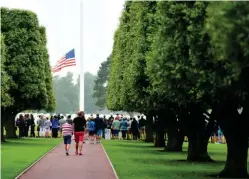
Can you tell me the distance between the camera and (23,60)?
47.7m

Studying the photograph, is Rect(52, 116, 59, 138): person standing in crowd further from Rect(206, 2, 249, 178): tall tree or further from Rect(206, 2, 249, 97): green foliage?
Rect(206, 2, 249, 97): green foliage

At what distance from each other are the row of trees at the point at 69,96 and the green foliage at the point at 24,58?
11240cm

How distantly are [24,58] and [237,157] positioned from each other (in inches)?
1077

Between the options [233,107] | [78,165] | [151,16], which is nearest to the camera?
[233,107]

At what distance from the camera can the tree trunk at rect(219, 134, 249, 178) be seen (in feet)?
74.6

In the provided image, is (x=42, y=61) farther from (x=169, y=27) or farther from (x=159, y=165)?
(x=169, y=27)

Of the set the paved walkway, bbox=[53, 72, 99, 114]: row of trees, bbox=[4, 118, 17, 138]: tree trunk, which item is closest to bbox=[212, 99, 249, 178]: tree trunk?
the paved walkway

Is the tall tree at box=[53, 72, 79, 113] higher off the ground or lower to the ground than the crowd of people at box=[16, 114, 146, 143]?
higher

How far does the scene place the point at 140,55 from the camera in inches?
1292

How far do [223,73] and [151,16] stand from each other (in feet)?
38.5

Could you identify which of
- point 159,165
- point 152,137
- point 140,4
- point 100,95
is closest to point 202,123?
point 159,165

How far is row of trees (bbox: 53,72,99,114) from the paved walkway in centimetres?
13162

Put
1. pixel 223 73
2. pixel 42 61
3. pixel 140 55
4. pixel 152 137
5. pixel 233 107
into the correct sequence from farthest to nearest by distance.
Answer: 1. pixel 152 137
2. pixel 42 61
3. pixel 140 55
4. pixel 233 107
5. pixel 223 73

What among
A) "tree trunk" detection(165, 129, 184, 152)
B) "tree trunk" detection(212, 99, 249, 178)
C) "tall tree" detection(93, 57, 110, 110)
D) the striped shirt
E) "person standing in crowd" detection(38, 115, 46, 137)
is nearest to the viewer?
"tree trunk" detection(212, 99, 249, 178)
